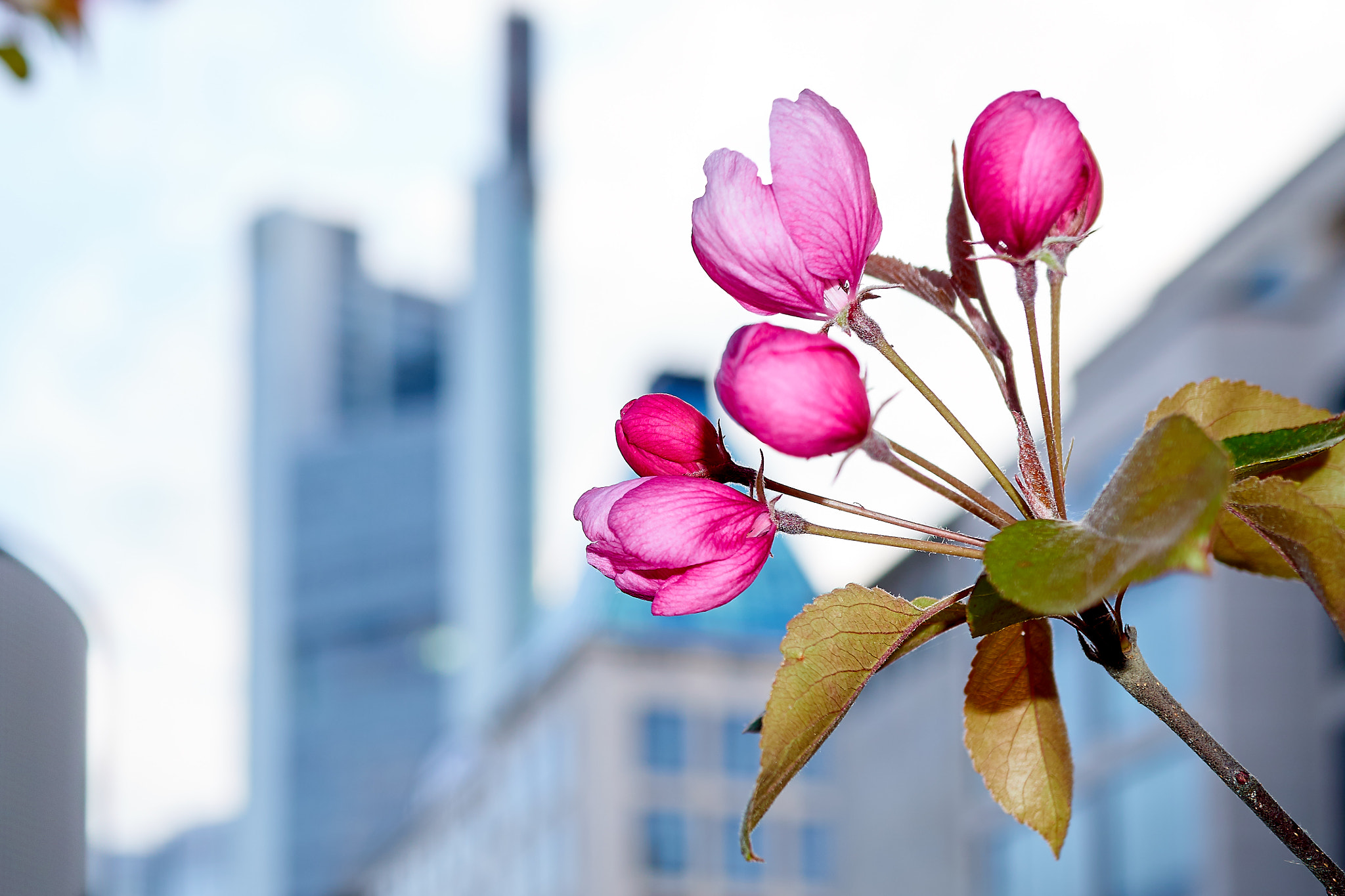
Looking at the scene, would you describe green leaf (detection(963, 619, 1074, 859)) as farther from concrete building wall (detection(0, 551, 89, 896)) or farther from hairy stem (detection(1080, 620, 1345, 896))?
concrete building wall (detection(0, 551, 89, 896))

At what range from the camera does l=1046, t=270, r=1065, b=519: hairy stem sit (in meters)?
0.66

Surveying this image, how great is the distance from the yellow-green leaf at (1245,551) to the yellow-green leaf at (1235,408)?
53 mm

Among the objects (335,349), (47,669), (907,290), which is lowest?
(47,669)

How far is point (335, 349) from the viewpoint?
108 m

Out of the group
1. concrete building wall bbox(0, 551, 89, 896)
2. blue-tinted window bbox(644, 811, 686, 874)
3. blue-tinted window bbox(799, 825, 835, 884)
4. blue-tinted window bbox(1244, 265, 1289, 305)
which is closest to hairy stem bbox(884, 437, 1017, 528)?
concrete building wall bbox(0, 551, 89, 896)

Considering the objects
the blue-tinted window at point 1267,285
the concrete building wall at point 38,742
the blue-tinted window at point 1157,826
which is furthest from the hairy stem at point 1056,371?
the blue-tinted window at point 1267,285

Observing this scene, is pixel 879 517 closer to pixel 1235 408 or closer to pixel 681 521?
pixel 681 521

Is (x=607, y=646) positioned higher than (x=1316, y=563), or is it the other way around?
(x=1316, y=563)

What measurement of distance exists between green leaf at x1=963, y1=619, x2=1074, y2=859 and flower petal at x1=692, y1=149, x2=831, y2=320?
22 centimetres

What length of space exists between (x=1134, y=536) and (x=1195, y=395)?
22 centimetres

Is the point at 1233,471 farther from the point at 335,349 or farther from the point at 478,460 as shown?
the point at 335,349

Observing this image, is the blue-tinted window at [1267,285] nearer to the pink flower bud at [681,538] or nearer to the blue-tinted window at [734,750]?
the pink flower bud at [681,538]

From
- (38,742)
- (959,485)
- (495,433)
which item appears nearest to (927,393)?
(959,485)

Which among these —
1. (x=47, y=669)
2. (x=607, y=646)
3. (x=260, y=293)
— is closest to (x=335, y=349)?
(x=260, y=293)
